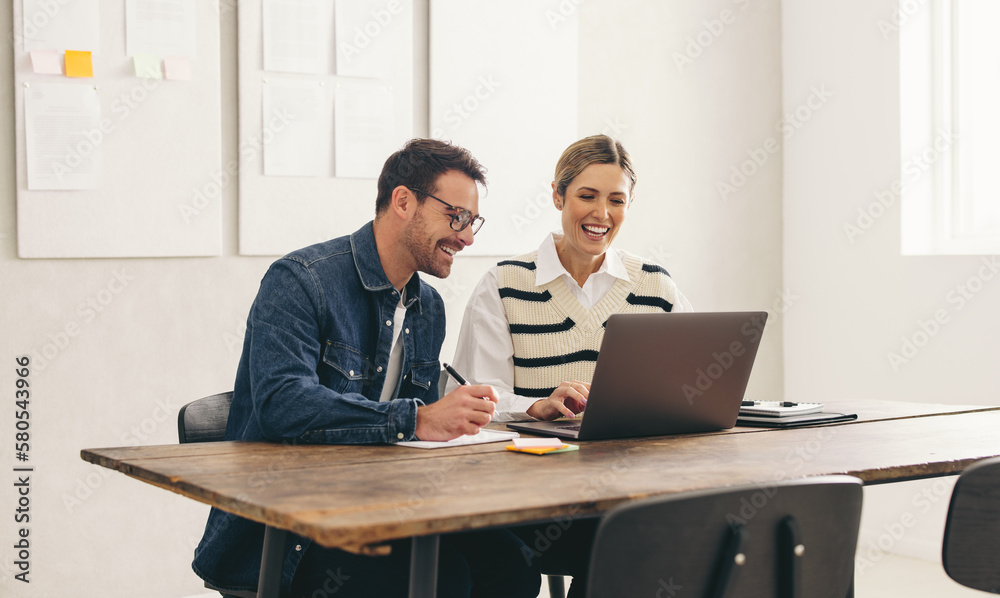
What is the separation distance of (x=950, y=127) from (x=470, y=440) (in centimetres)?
283

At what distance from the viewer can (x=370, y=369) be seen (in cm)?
203

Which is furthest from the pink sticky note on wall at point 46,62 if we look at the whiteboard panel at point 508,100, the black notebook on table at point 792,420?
the black notebook on table at point 792,420

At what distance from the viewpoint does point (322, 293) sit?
1.93 metres

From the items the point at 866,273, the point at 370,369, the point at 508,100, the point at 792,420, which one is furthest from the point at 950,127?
the point at 370,369

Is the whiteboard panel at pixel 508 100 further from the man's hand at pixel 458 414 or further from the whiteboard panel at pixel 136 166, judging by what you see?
the man's hand at pixel 458 414

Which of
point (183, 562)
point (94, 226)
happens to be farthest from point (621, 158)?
point (183, 562)

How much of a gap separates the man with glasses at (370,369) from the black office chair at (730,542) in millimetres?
556

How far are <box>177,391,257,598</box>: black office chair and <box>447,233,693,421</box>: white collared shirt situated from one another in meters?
0.59

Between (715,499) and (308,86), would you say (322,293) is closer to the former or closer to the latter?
(715,499)

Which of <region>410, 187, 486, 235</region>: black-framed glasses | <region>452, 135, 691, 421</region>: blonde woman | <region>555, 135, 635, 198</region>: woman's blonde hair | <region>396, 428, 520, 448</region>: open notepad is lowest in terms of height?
<region>396, 428, 520, 448</region>: open notepad

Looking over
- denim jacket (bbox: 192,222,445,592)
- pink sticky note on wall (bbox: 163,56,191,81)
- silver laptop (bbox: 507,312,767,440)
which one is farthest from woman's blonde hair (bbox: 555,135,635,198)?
pink sticky note on wall (bbox: 163,56,191,81)

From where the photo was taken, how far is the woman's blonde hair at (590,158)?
2621 millimetres

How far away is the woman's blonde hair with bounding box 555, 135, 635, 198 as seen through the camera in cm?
262

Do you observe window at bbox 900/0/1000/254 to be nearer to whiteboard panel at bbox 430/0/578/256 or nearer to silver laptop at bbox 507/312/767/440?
whiteboard panel at bbox 430/0/578/256
